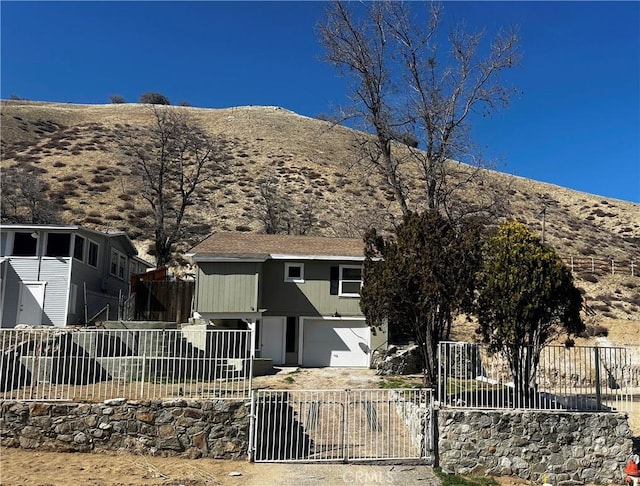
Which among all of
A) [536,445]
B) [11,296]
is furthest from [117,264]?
[536,445]

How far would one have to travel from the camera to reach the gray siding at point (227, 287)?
79.0 ft

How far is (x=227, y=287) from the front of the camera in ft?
79.6

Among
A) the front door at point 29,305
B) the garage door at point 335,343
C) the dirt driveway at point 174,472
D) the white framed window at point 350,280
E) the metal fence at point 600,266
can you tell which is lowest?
the dirt driveway at point 174,472

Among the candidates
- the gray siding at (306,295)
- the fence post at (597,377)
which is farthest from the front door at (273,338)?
the fence post at (597,377)

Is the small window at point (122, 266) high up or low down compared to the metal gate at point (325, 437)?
up

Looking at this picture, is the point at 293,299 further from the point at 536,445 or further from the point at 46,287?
Result: the point at 536,445

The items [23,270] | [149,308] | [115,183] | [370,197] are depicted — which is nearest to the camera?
[23,270]

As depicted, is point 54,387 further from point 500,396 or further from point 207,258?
point 207,258

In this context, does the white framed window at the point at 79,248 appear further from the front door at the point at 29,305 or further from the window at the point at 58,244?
the front door at the point at 29,305

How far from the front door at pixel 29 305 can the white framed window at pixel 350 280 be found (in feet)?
42.8

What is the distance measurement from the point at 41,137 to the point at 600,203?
7071 centimetres

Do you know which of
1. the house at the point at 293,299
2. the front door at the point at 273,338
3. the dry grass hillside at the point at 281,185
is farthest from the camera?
the dry grass hillside at the point at 281,185

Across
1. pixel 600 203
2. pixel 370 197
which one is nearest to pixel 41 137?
pixel 370 197

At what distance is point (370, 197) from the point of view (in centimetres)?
5503
